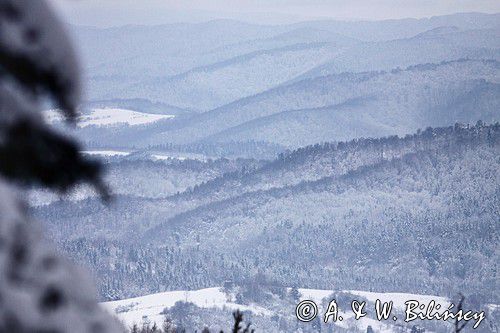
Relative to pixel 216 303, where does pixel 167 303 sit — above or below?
above

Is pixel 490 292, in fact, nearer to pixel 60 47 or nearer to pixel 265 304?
pixel 265 304

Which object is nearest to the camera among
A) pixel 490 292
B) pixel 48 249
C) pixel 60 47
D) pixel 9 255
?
pixel 9 255

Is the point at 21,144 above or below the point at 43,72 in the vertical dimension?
below

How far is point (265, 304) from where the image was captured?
172125 mm

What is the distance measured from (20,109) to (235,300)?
552 feet

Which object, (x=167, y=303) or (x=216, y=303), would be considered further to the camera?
(x=167, y=303)

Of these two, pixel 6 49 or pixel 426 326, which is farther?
pixel 426 326

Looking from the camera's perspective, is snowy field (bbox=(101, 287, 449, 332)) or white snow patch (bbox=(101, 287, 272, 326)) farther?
snowy field (bbox=(101, 287, 449, 332))

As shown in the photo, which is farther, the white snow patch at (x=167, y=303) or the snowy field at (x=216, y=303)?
the snowy field at (x=216, y=303)

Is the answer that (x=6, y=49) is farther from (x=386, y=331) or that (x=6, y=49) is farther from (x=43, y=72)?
(x=386, y=331)

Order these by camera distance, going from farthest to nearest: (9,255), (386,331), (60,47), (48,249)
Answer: (386,331)
(60,47)
(48,249)
(9,255)

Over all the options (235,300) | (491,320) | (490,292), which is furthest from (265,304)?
Answer: (490,292)

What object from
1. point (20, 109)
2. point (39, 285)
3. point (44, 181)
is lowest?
point (39, 285)

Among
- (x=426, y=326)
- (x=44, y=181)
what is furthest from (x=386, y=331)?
(x=44, y=181)
